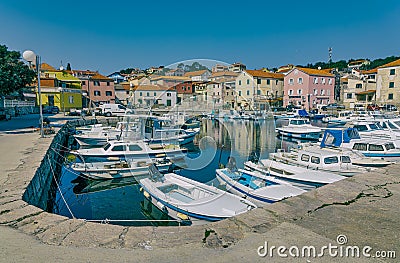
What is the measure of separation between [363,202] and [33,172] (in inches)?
340

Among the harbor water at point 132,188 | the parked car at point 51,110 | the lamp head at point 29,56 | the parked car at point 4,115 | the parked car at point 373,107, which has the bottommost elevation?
the harbor water at point 132,188

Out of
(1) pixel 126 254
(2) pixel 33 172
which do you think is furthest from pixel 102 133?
(1) pixel 126 254

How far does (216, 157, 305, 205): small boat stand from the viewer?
8.66 metres

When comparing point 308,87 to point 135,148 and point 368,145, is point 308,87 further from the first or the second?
point 135,148

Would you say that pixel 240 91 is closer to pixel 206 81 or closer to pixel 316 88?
pixel 206 81

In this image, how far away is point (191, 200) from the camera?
8.65m

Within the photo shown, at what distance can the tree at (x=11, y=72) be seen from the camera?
71.4ft

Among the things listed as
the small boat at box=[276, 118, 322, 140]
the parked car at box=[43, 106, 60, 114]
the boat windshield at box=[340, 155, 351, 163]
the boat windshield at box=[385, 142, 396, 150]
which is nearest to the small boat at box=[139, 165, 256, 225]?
the boat windshield at box=[340, 155, 351, 163]

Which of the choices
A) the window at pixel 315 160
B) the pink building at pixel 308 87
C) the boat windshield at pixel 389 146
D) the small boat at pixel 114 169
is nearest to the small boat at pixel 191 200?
the small boat at pixel 114 169

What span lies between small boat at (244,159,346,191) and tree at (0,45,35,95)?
22143mm

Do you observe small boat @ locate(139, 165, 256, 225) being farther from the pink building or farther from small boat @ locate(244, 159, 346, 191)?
the pink building

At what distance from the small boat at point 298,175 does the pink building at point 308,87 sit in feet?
153

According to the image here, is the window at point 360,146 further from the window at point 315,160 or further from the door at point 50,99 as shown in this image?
the door at point 50,99

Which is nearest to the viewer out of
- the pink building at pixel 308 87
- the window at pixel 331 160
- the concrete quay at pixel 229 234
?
the concrete quay at pixel 229 234
